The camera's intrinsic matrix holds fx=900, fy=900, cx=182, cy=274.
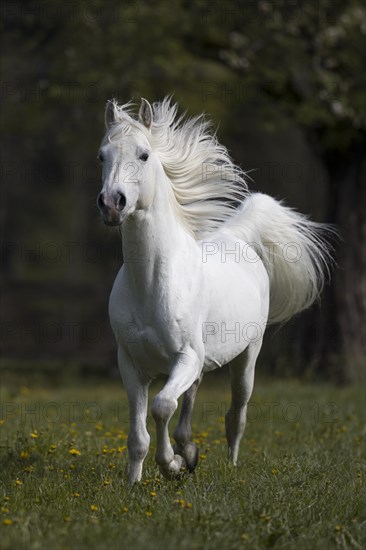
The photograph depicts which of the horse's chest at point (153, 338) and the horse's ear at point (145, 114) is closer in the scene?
the horse's chest at point (153, 338)

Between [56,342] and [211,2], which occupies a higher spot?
[211,2]

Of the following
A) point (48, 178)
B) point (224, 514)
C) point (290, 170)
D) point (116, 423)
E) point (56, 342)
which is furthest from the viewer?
point (48, 178)

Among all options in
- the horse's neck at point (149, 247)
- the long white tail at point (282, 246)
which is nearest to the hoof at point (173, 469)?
the horse's neck at point (149, 247)

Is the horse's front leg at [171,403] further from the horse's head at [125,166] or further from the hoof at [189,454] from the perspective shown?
the horse's head at [125,166]

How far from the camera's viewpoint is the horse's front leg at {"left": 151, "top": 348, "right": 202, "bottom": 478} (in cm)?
533

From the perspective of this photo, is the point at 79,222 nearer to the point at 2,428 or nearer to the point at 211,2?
the point at 211,2

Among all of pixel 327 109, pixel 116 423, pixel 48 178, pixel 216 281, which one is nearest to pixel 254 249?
pixel 216 281

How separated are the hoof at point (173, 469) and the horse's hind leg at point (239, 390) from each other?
4.35 feet

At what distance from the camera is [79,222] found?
105 ft

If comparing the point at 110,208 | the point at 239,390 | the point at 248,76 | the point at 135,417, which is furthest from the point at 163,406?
the point at 248,76

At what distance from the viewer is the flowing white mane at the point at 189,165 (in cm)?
593

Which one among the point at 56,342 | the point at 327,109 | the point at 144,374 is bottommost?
the point at 56,342

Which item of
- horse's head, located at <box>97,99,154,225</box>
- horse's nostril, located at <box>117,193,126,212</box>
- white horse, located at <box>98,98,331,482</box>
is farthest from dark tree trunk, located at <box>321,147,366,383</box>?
horse's nostril, located at <box>117,193,126,212</box>

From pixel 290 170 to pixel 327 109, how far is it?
34.9ft
